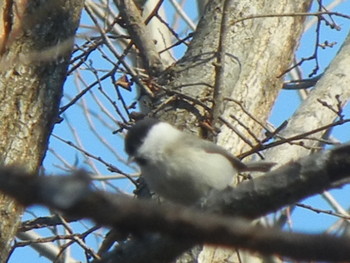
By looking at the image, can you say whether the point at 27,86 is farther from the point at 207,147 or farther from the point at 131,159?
the point at 207,147

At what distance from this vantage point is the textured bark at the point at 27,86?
2697 mm

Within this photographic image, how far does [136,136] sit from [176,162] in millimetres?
274

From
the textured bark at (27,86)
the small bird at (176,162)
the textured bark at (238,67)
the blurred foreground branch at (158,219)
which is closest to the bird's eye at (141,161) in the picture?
the small bird at (176,162)

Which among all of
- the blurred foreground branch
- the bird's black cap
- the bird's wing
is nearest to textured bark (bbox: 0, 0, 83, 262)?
the bird's black cap

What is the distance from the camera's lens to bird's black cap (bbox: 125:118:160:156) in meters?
2.79

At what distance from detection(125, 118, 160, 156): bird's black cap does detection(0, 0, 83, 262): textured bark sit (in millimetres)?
286

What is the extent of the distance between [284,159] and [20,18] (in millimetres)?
1435

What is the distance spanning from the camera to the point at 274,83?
3592mm

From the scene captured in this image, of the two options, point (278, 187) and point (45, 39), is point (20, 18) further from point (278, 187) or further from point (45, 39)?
point (278, 187)

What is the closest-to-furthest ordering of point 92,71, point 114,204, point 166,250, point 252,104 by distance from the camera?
point 114,204, point 166,250, point 252,104, point 92,71

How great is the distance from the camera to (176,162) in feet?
8.57

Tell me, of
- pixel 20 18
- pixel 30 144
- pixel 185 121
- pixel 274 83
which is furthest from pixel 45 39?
pixel 274 83

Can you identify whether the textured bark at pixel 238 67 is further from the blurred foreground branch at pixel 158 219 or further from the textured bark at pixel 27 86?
the blurred foreground branch at pixel 158 219

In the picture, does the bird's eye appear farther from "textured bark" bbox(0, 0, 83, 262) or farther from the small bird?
"textured bark" bbox(0, 0, 83, 262)
